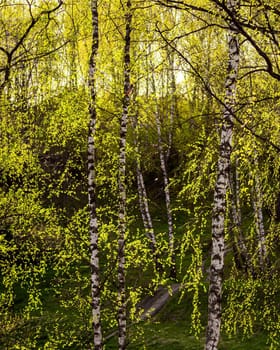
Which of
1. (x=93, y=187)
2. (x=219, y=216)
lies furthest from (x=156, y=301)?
(x=219, y=216)

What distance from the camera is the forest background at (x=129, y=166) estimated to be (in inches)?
211

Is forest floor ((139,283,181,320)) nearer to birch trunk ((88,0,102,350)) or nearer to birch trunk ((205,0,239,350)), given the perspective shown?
birch trunk ((88,0,102,350))

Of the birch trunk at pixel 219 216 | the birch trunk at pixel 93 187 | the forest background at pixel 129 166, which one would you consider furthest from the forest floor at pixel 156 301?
the birch trunk at pixel 219 216

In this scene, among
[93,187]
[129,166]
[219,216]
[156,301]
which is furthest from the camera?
[156,301]

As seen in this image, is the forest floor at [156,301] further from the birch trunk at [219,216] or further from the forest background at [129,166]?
the birch trunk at [219,216]

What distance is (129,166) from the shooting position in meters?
13.3

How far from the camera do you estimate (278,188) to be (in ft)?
18.4

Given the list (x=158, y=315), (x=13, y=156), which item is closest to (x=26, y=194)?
(x=13, y=156)

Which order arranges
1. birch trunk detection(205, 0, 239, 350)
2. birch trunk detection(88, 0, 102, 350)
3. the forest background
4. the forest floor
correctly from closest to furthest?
the forest background
birch trunk detection(205, 0, 239, 350)
birch trunk detection(88, 0, 102, 350)
the forest floor

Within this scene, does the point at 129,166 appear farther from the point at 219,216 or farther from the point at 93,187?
the point at 219,216

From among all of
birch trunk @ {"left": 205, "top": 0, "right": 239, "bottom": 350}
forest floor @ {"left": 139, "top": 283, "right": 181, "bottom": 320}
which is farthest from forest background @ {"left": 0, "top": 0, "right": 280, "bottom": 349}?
forest floor @ {"left": 139, "top": 283, "right": 181, "bottom": 320}

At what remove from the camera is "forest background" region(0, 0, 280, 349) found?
5.35 m

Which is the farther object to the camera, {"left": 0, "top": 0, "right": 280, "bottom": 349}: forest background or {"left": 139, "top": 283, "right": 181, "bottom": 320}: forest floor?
{"left": 139, "top": 283, "right": 181, "bottom": 320}: forest floor

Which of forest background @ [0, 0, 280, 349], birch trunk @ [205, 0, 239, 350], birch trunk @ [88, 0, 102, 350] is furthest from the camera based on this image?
birch trunk @ [88, 0, 102, 350]
